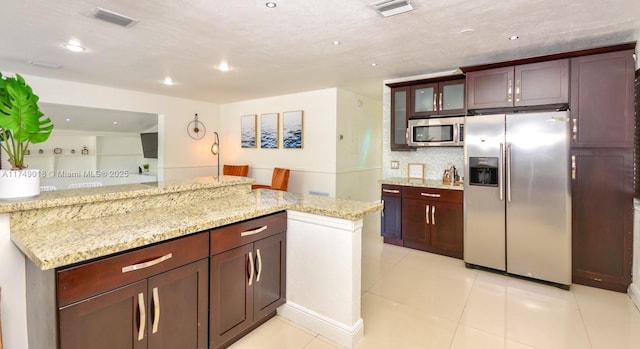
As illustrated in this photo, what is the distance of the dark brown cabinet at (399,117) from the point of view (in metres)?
4.25

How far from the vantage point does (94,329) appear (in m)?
1.35

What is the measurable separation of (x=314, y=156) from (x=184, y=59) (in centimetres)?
277

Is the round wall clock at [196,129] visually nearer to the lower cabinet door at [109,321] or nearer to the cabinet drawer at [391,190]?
the cabinet drawer at [391,190]

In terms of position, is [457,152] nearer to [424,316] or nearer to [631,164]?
[631,164]

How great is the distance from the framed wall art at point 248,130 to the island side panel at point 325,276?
4.53 meters

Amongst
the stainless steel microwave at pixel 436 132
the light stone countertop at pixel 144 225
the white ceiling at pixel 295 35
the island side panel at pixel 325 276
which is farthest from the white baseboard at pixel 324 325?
the stainless steel microwave at pixel 436 132

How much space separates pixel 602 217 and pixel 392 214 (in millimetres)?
2132

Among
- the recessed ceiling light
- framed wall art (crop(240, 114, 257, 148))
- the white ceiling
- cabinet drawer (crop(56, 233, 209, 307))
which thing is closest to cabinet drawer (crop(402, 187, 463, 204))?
the white ceiling

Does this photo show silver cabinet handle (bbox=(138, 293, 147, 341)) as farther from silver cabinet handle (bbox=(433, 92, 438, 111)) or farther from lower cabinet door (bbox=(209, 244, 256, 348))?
silver cabinet handle (bbox=(433, 92, 438, 111))

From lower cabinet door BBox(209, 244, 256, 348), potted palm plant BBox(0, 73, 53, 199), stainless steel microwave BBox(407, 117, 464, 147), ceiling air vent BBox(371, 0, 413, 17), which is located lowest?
lower cabinet door BBox(209, 244, 256, 348)

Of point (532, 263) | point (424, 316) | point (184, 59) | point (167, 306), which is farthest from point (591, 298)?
point (184, 59)

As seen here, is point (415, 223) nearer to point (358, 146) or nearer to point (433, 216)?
point (433, 216)

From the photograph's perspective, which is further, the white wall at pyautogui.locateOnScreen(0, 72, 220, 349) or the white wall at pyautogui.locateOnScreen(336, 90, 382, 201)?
the white wall at pyautogui.locateOnScreen(336, 90, 382, 201)

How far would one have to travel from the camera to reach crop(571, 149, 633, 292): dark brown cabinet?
9.20 ft
